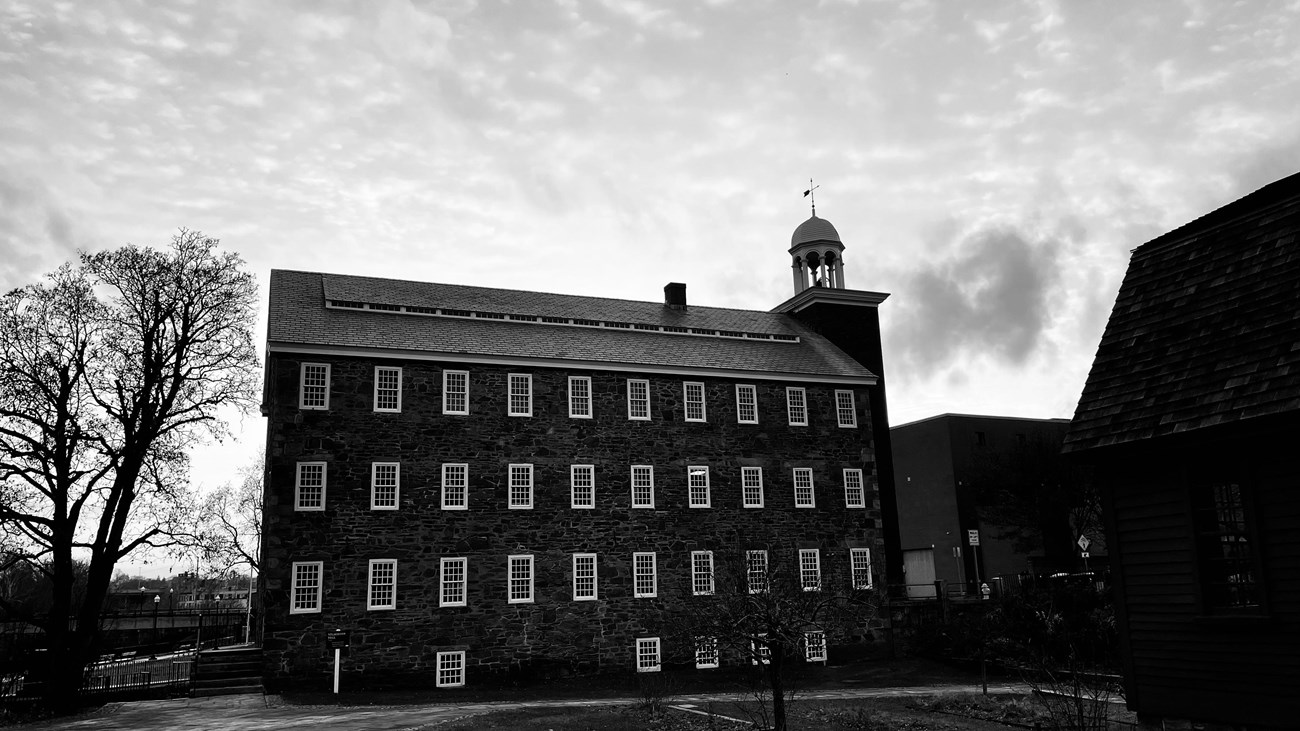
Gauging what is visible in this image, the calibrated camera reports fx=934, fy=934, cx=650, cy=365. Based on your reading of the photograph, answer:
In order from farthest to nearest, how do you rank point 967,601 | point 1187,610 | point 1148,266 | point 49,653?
point 967,601
point 49,653
point 1148,266
point 1187,610

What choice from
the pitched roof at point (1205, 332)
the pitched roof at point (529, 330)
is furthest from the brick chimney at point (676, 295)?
the pitched roof at point (1205, 332)

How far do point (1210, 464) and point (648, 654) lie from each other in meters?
23.9

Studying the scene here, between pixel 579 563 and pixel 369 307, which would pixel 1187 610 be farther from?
pixel 369 307

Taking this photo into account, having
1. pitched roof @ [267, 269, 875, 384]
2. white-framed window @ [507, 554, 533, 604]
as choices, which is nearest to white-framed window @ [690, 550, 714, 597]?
white-framed window @ [507, 554, 533, 604]

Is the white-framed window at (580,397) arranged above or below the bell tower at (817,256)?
below

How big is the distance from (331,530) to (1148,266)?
2547cm

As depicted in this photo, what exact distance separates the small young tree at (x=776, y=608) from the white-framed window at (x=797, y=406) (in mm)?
5487

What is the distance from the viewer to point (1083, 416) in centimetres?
1738

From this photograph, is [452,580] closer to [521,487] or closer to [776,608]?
[521,487]

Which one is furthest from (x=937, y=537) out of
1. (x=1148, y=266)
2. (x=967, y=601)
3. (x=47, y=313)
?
(x=47, y=313)

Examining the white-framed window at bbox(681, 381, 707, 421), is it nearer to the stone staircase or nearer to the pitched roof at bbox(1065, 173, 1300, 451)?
the stone staircase

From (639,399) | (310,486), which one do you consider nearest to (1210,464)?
(639,399)

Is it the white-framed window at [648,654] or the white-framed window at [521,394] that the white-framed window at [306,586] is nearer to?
the white-framed window at [521,394]

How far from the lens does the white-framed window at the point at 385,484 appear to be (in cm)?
3241
